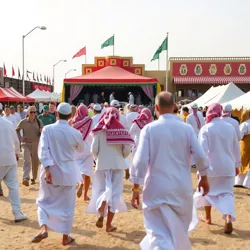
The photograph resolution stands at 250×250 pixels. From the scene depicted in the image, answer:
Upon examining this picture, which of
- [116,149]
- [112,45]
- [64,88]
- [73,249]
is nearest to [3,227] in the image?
[73,249]

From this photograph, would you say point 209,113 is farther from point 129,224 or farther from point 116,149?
point 129,224

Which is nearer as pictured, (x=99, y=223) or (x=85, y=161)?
(x=99, y=223)

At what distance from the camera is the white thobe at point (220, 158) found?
580 centimetres

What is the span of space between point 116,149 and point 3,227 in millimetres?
1908

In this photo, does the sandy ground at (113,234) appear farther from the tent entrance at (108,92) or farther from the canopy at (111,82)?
the tent entrance at (108,92)

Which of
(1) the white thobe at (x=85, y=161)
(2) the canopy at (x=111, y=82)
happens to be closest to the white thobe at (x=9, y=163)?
(1) the white thobe at (x=85, y=161)

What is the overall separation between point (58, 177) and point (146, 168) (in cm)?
168

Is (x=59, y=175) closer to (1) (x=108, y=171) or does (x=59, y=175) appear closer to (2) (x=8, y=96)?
(1) (x=108, y=171)

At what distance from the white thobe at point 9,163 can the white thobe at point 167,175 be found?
2.97 meters

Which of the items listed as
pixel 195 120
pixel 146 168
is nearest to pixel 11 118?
pixel 195 120

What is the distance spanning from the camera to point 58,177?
5.25 metres

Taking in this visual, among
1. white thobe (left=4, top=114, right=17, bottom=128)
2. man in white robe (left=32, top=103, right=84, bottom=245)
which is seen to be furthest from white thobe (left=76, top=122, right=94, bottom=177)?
white thobe (left=4, top=114, right=17, bottom=128)

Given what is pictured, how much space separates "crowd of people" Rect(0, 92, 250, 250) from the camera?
3893 millimetres

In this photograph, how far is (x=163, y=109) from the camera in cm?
396
